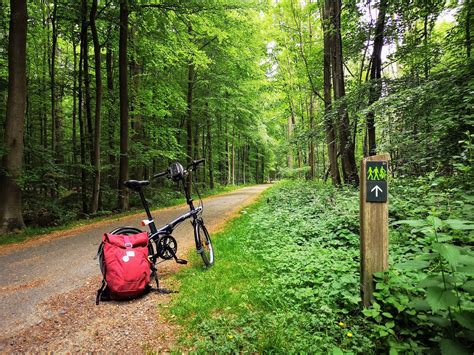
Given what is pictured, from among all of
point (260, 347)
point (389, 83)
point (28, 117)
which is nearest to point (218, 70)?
point (28, 117)

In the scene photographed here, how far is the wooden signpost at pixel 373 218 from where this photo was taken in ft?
8.33

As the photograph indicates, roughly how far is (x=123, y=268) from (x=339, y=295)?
2.56 metres

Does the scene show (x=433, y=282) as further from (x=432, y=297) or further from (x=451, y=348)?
(x=451, y=348)

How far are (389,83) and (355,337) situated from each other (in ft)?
21.1

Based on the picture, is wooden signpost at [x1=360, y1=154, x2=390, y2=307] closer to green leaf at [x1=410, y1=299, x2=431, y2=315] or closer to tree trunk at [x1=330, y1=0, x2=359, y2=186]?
green leaf at [x1=410, y1=299, x2=431, y2=315]

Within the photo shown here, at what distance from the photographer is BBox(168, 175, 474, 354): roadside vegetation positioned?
196cm

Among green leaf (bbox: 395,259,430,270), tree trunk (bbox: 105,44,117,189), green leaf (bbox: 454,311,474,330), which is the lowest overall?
green leaf (bbox: 454,311,474,330)

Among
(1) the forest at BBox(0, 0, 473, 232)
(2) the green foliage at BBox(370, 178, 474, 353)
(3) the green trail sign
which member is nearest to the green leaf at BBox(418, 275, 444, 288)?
(2) the green foliage at BBox(370, 178, 474, 353)

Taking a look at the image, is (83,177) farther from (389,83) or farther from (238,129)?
(238,129)

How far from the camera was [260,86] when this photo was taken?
1803cm

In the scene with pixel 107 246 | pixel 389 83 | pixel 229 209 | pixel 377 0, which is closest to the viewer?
pixel 107 246

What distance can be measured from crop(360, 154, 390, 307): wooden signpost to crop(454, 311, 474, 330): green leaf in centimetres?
76

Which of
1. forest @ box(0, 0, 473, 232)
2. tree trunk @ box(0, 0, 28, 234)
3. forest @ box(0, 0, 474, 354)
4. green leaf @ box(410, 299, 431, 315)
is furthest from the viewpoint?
tree trunk @ box(0, 0, 28, 234)

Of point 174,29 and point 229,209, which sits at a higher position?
point 174,29
